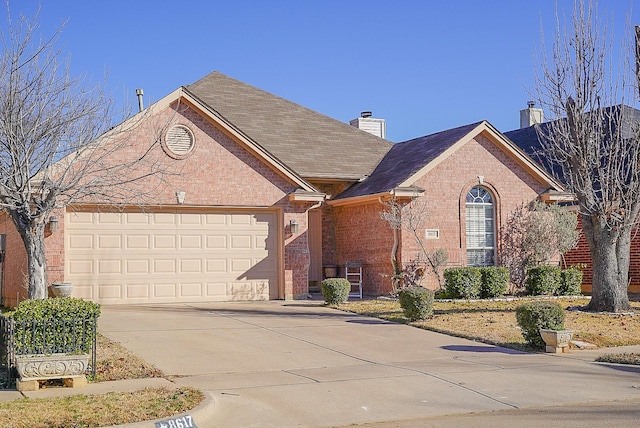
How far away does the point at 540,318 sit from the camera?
12867 millimetres

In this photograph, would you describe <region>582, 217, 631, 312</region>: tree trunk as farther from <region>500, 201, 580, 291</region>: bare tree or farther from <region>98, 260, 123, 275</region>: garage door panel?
<region>98, 260, 123, 275</region>: garage door panel

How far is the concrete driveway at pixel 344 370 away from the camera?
8656 mm

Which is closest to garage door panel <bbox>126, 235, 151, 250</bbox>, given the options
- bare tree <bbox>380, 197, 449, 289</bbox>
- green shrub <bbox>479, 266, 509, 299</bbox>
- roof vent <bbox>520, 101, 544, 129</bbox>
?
bare tree <bbox>380, 197, 449, 289</bbox>

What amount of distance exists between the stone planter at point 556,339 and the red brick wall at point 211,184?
A: 909cm

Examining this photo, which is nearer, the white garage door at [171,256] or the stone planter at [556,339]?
the stone planter at [556,339]

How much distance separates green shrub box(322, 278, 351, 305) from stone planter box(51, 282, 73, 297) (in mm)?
6145

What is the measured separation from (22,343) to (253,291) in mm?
11001

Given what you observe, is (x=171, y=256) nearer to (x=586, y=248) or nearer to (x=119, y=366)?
(x=119, y=366)

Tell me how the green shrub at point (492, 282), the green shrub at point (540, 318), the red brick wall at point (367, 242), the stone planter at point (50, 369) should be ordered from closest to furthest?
the stone planter at point (50, 369) < the green shrub at point (540, 318) < the green shrub at point (492, 282) < the red brick wall at point (367, 242)

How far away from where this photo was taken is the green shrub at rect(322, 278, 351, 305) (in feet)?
61.8

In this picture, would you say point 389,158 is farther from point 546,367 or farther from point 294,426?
point 294,426

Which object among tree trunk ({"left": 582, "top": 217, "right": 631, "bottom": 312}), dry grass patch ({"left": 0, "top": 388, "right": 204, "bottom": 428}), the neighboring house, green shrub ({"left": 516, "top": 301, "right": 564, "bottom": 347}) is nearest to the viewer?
dry grass patch ({"left": 0, "top": 388, "right": 204, "bottom": 428})

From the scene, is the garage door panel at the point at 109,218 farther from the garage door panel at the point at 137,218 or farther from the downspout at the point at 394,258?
the downspout at the point at 394,258

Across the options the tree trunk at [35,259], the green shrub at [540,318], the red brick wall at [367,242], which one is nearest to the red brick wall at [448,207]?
the red brick wall at [367,242]
